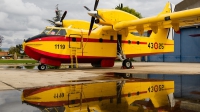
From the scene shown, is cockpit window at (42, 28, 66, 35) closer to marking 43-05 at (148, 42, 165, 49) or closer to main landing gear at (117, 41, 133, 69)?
main landing gear at (117, 41, 133, 69)

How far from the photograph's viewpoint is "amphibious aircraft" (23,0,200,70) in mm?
16031

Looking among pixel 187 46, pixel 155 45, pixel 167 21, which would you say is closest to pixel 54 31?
pixel 167 21

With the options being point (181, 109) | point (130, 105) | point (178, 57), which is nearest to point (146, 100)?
point (130, 105)

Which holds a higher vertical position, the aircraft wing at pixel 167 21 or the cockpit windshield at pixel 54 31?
the aircraft wing at pixel 167 21

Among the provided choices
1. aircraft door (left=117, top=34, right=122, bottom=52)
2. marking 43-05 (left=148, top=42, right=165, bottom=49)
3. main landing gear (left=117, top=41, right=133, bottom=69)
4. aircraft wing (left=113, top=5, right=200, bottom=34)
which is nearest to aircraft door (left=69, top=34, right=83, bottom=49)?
aircraft wing (left=113, top=5, right=200, bottom=34)

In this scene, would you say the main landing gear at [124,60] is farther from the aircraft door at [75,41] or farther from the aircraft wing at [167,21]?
the aircraft door at [75,41]

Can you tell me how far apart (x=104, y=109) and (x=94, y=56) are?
47.2ft

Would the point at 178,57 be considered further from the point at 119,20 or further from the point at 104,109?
the point at 104,109

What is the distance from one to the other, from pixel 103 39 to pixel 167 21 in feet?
19.4

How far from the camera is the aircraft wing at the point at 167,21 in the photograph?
13.6 meters

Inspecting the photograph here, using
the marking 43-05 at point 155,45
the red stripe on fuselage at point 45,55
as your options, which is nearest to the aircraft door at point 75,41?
the red stripe on fuselage at point 45,55

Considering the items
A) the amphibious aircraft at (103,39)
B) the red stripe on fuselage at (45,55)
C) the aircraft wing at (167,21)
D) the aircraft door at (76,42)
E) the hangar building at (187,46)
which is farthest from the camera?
the hangar building at (187,46)

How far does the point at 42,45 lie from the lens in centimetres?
1628

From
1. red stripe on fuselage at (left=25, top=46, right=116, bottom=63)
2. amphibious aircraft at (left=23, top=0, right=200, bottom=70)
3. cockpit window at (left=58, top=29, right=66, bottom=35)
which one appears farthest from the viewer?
cockpit window at (left=58, top=29, right=66, bottom=35)
